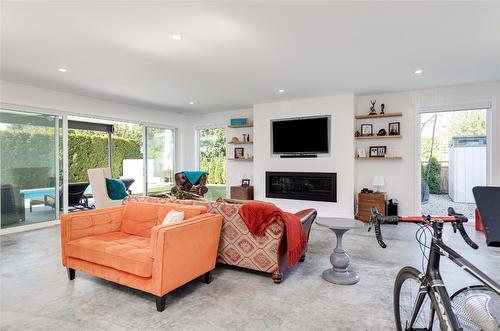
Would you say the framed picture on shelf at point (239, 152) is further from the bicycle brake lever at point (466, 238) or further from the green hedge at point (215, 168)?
the bicycle brake lever at point (466, 238)

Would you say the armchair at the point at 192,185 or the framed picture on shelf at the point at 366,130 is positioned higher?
the framed picture on shelf at the point at 366,130

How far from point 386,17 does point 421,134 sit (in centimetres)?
369

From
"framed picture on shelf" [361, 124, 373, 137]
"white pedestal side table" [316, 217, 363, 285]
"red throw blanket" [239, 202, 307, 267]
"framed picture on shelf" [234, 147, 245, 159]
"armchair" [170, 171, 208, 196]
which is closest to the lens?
"red throw blanket" [239, 202, 307, 267]

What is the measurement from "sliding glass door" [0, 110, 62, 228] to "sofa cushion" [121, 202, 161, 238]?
10.00 ft

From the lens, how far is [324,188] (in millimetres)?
6066

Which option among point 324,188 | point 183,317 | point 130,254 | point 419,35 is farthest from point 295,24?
point 324,188

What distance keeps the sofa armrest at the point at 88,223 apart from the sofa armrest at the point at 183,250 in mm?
1186

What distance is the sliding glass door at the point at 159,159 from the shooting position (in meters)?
7.58

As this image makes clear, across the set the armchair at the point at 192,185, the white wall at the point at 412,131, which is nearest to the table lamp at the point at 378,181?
the white wall at the point at 412,131

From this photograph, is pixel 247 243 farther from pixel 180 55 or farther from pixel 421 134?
pixel 421 134

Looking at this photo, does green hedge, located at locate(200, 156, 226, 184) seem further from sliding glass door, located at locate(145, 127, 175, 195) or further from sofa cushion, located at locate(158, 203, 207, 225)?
sofa cushion, located at locate(158, 203, 207, 225)

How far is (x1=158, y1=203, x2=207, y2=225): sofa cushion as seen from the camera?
293cm

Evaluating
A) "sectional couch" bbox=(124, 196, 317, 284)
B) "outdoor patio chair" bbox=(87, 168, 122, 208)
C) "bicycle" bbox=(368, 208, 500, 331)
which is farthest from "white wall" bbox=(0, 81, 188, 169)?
"bicycle" bbox=(368, 208, 500, 331)

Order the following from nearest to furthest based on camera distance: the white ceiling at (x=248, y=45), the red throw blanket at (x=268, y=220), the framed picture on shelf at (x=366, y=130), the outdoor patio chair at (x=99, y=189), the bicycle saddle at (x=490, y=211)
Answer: the bicycle saddle at (x=490, y=211), the white ceiling at (x=248, y=45), the red throw blanket at (x=268, y=220), the outdoor patio chair at (x=99, y=189), the framed picture on shelf at (x=366, y=130)
